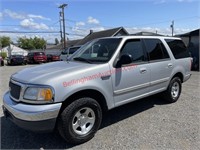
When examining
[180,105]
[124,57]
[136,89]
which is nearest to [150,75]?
[136,89]

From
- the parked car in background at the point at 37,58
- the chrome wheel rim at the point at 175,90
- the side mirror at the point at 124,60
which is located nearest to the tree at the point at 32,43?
the parked car in background at the point at 37,58

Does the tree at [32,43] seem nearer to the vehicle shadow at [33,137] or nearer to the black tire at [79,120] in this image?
the vehicle shadow at [33,137]

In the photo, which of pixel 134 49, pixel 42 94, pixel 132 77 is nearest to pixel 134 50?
pixel 134 49

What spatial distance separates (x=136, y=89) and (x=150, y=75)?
57 centimetres

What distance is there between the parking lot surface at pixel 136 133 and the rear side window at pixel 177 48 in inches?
57.8

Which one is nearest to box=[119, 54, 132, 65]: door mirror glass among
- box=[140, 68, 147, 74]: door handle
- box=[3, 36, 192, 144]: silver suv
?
box=[3, 36, 192, 144]: silver suv

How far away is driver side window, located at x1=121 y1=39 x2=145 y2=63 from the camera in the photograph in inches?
172

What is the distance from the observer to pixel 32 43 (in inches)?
3841

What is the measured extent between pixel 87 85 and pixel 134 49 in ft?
5.35

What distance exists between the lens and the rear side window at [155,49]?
4867mm

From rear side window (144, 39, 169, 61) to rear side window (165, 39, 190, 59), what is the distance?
1.24 ft

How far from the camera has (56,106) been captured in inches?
124

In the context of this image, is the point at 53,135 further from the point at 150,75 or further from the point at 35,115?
the point at 150,75

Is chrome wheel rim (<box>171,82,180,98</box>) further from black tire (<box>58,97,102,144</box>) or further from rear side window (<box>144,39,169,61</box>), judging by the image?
black tire (<box>58,97,102,144</box>)
